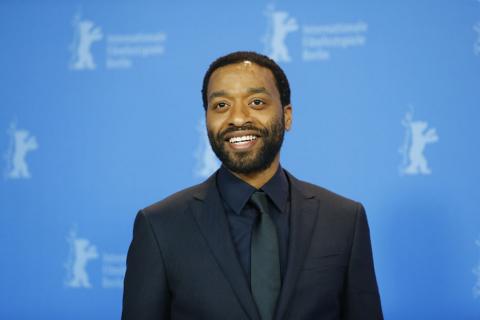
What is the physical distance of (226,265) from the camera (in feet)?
4.63

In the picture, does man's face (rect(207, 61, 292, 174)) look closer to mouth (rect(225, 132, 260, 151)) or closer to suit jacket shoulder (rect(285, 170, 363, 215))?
mouth (rect(225, 132, 260, 151))

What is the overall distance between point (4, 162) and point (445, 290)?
206cm

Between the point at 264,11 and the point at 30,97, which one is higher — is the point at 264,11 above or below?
above

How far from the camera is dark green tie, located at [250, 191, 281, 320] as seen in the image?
4.60ft

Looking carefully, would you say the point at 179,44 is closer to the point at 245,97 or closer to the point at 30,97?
the point at 30,97

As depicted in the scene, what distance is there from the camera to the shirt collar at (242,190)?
4.95 feet

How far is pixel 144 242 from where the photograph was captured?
149 centimetres

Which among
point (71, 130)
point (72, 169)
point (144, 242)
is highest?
point (71, 130)

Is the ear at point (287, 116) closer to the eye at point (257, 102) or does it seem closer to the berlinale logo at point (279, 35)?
the eye at point (257, 102)

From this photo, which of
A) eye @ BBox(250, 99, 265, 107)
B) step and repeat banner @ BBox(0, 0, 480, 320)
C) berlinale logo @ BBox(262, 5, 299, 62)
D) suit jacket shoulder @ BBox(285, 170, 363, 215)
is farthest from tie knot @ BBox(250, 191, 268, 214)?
berlinale logo @ BBox(262, 5, 299, 62)

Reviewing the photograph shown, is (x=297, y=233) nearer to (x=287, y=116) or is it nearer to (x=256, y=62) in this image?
Result: (x=287, y=116)

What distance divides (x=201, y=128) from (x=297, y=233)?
125cm

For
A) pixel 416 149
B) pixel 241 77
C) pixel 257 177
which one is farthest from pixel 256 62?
pixel 416 149

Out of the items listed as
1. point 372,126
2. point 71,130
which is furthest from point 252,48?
point 71,130
